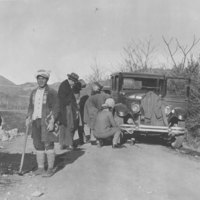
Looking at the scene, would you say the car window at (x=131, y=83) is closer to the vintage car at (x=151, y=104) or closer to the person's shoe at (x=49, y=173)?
the vintage car at (x=151, y=104)

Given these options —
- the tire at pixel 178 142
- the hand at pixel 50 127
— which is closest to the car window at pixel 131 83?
the tire at pixel 178 142

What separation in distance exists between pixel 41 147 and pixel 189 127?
7654 millimetres

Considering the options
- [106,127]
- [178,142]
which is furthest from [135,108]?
[106,127]

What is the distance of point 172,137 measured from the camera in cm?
1145

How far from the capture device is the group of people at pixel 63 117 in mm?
7359

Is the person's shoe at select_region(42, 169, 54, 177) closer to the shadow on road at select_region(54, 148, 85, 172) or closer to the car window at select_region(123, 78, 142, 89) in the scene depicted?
the shadow on road at select_region(54, 148, 85, 172)

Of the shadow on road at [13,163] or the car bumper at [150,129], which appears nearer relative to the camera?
the shadow on road at [13,163]

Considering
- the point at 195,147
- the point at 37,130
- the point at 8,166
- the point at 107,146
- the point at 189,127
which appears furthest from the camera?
the point at 189,127

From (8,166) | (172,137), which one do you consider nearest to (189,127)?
(172,137)

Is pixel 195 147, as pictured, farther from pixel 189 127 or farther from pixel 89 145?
pixel 89 145

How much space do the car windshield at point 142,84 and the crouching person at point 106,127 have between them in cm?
209

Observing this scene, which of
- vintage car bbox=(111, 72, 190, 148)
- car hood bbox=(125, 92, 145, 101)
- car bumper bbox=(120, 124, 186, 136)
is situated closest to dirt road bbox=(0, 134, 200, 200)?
car bumper bbox=(120, 124, 186, 136)

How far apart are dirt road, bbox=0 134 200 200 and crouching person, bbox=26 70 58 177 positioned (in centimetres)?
36

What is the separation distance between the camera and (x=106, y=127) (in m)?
9.87
